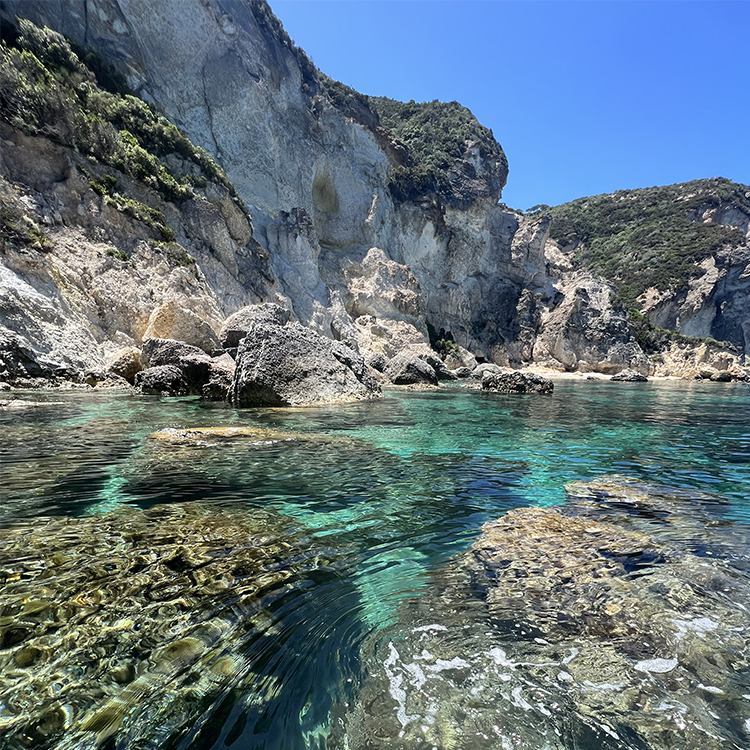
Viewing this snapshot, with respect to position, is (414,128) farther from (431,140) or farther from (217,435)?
(217,435)

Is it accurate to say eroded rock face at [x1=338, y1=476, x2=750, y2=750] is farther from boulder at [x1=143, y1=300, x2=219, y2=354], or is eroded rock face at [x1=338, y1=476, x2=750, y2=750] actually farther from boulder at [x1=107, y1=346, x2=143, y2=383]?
boulder at [x1=143, y1=300, x2=219, y2=354]

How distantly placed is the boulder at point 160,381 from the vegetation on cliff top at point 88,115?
14.6m

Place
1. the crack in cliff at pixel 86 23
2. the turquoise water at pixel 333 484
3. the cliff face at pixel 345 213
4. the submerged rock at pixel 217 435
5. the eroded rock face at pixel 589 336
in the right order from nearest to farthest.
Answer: the turquoise water at pixel 333 484 < the submerged rock at pixel 217 435 < the crack in cliff at pixel 86 23 < the cliff face at pixel 345 213 < the eroded rock face at pixel 589 336

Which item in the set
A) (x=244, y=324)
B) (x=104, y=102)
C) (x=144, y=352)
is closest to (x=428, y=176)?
(x=104, y=102)

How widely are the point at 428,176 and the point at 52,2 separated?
3629 centimetres

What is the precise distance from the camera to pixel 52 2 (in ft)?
88.0

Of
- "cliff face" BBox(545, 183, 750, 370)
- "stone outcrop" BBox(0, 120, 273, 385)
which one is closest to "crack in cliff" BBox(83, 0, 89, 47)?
"stone outcrop" BBox(0, 120, 273, 385)

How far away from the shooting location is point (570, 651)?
2.16 metres

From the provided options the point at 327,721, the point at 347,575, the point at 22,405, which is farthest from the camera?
the point at 22,405

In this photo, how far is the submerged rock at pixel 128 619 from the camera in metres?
1.64

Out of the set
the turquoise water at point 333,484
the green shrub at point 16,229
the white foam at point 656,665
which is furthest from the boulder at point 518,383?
the green shrub at point 16,229

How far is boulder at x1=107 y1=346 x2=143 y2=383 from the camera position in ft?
58.7

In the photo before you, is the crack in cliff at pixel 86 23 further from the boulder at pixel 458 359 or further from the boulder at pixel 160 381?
the boulder at pixel 458 359

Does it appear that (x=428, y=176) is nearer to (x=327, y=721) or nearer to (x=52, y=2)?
(x=52, y=2)
